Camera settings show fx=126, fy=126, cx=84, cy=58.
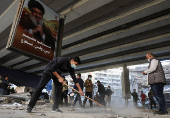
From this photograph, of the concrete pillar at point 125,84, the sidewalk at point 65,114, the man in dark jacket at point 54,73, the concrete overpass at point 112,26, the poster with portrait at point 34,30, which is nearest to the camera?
the sidewalk at point 65,114

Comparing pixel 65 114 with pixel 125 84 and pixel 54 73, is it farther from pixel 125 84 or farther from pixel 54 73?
pixel 125 84

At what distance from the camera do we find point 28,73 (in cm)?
1675

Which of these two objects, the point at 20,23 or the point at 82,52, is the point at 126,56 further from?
the point at 20,23

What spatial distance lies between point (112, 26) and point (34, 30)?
3976 millimetres

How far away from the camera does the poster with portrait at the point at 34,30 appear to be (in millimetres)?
3713

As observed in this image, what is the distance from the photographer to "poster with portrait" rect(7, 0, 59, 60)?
3713mm

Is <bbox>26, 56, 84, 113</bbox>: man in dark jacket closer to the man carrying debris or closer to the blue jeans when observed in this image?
the man carrying debris

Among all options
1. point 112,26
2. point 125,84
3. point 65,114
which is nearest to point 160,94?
point 65,114

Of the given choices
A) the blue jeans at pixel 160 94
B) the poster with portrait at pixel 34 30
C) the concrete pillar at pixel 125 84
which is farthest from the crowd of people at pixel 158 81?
the concrete pillar at pixel 125 84

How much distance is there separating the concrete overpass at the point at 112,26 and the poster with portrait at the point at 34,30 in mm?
1110

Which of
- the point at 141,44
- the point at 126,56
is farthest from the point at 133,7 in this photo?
the point at 126,56

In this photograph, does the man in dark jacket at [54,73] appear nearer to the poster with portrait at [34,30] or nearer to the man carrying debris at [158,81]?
the poster with portrait at [34,30]

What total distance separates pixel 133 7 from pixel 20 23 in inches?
169

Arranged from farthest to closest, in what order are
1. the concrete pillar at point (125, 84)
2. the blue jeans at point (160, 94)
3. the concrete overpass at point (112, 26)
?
the concrete pillar at point (125, 84), the concrete overpass at point (112, 26), the blue jeans at point (160, 94)
